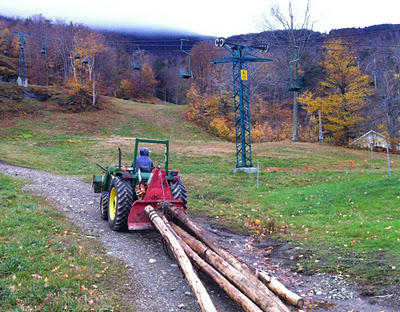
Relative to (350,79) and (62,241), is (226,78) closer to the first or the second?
(350,79)

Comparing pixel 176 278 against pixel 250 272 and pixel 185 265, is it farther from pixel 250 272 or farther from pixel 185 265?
pixel 250 272

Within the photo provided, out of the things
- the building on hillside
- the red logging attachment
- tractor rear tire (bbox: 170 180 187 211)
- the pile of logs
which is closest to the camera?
the pile of logs

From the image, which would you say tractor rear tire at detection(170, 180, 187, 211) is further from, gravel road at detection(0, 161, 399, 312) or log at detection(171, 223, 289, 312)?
log at detection(171, 223, 289, 312)

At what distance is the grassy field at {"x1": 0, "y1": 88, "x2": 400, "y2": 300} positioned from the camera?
6949mm

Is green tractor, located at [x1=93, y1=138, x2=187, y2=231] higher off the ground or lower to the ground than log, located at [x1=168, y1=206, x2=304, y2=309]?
A: higher

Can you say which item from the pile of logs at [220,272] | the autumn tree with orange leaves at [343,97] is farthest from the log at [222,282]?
the autumn tree with orange leaves at [343,97]

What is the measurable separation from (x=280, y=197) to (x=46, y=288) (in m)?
9.74

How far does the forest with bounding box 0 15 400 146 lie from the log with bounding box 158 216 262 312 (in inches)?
608

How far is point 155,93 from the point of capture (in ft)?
281

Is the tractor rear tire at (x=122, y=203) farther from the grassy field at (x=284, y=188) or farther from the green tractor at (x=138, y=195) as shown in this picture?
the grassy field at (x=284, y=188)

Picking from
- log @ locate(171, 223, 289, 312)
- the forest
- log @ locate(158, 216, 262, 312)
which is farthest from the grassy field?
the forest

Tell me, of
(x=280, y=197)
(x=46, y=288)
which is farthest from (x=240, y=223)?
(x=46, y=288)

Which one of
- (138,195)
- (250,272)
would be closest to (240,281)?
(250,272)

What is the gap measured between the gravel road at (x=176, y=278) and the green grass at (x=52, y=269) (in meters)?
0.38
